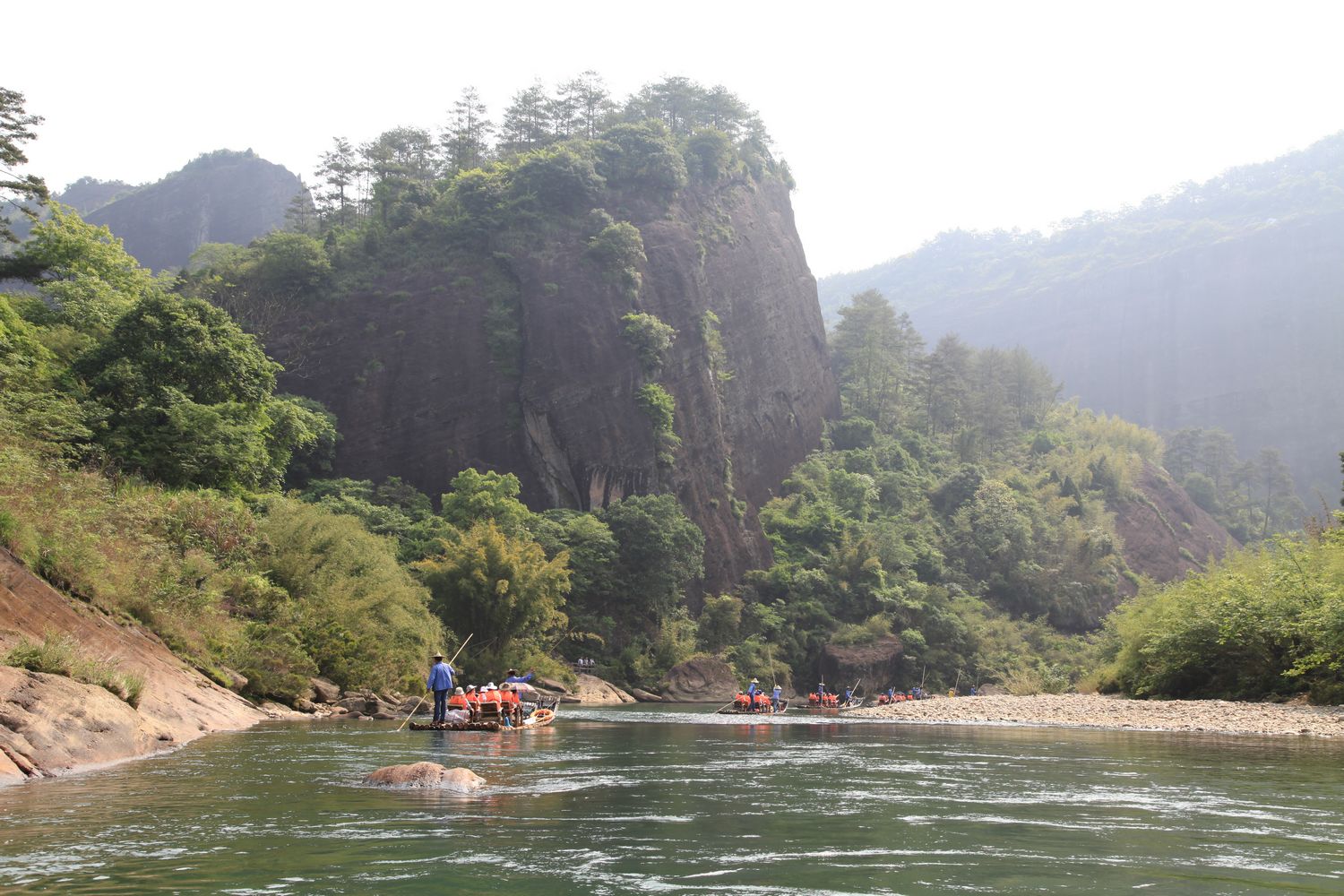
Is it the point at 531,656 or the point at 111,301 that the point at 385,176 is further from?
the point at 531,656

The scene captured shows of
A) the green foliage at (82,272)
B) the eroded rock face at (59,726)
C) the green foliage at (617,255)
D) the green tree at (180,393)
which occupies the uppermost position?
the green foliage at (617,255)

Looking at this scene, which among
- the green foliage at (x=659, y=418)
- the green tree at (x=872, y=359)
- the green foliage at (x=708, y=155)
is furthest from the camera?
the green tree at (x=872, y=359)

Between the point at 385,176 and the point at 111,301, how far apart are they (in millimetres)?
36043

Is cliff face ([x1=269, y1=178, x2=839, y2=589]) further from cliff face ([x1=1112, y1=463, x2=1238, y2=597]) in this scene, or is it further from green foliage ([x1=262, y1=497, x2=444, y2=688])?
cliff face ([x1=1112, y1=463, x2=1238, y2=597])

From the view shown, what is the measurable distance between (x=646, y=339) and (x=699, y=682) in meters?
21.5

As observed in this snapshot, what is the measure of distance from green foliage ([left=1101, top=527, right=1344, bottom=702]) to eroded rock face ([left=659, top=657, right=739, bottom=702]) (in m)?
22.2

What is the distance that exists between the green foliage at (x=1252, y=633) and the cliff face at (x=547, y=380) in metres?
32.5

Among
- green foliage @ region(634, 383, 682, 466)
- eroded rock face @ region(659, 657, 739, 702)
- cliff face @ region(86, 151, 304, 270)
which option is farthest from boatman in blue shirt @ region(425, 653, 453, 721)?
cliff face @ region(86, 151, 304, 270)

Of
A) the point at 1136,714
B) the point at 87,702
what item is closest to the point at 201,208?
the point at 1136,714

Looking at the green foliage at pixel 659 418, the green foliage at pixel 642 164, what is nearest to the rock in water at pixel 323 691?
the green foliage at pixel 659 418

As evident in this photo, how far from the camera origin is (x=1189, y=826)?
10023 mm

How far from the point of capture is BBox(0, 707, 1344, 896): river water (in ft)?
25.1

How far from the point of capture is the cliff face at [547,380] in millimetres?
59344

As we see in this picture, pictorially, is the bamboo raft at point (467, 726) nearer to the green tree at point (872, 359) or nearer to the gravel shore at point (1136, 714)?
the gravel shore at point (1136, 714)
